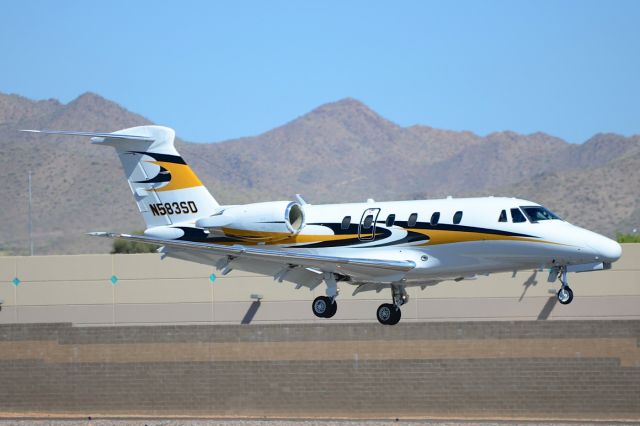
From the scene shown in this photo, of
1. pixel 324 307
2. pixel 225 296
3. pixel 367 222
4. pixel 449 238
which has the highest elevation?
pixel 367 222

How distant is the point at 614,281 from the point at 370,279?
96.5 ft

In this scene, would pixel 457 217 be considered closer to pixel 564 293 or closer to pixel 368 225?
pixel 368 225

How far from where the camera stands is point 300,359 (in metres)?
56.5

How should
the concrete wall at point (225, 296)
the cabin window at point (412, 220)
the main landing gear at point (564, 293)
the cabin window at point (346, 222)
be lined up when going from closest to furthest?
the main landing gear at point (564, 293) → the cabin window at point (412, 220) → the cabin window at point (346, 222) → the concrete wall at point (225, 296)

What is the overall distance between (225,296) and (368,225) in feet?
99.6

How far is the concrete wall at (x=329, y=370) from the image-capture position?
5388 cm

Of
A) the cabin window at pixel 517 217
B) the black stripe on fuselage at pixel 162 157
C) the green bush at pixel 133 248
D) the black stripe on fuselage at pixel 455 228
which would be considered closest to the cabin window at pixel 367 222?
the black stripe on fuselage at pixel 455 228

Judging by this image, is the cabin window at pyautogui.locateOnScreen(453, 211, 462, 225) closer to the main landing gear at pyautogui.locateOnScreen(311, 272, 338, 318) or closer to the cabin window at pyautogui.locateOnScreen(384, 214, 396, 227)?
the cabin window at pyautogui.locateOnScreen(384, 214, 396, 227)

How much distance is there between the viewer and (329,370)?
184 ft

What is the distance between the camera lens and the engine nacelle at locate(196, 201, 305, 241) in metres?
36.4

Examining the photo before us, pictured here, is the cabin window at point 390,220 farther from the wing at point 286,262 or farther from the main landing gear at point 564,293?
the main landing gear at point 564,293

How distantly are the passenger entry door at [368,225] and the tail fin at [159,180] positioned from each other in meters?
6.06

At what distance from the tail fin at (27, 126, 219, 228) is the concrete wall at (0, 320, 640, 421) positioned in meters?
18.0

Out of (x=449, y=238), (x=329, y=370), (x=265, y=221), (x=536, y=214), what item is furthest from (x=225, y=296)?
(x=536, y=214)
